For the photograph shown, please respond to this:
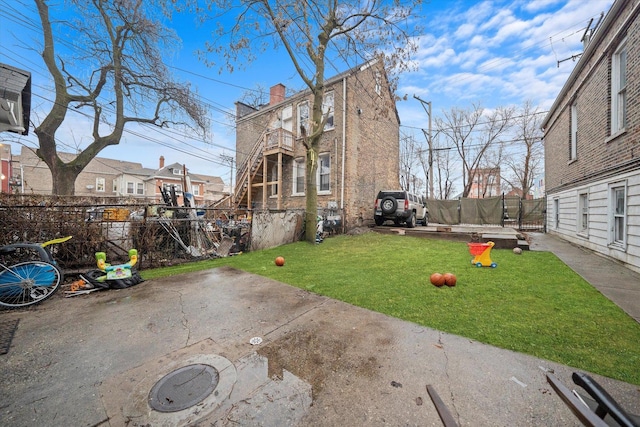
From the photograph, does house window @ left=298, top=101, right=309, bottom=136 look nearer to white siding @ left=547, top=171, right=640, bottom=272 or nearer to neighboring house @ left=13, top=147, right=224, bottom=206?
white siding @ left=547, top=171, right=640, bottom=272

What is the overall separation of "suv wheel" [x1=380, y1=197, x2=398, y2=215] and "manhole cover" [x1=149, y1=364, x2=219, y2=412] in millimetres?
10617

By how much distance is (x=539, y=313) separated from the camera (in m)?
3.23

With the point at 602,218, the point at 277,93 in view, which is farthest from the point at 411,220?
the point at 277,93


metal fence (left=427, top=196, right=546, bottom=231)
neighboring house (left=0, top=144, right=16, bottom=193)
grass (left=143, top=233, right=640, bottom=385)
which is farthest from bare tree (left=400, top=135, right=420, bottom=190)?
neighboring house (left=0, top=144, right=16, bottom=193)

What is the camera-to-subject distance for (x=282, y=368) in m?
2.23

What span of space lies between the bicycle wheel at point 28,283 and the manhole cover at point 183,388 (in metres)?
3.56

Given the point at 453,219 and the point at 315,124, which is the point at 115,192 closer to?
the point at 315,124

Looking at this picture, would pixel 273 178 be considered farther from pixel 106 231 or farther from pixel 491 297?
pixel 491 297

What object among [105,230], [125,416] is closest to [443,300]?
[125,416]

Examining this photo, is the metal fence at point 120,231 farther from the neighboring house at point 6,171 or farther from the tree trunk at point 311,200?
the neighboring house at point 6,171

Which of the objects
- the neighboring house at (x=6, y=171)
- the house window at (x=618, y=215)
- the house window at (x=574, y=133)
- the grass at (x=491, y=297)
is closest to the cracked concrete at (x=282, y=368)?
the grass at (x=491, y=297)

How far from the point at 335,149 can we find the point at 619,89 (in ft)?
30.7

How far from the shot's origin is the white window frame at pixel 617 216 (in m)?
5.67

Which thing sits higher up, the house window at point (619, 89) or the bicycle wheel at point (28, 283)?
the house window at point (619, 89)
